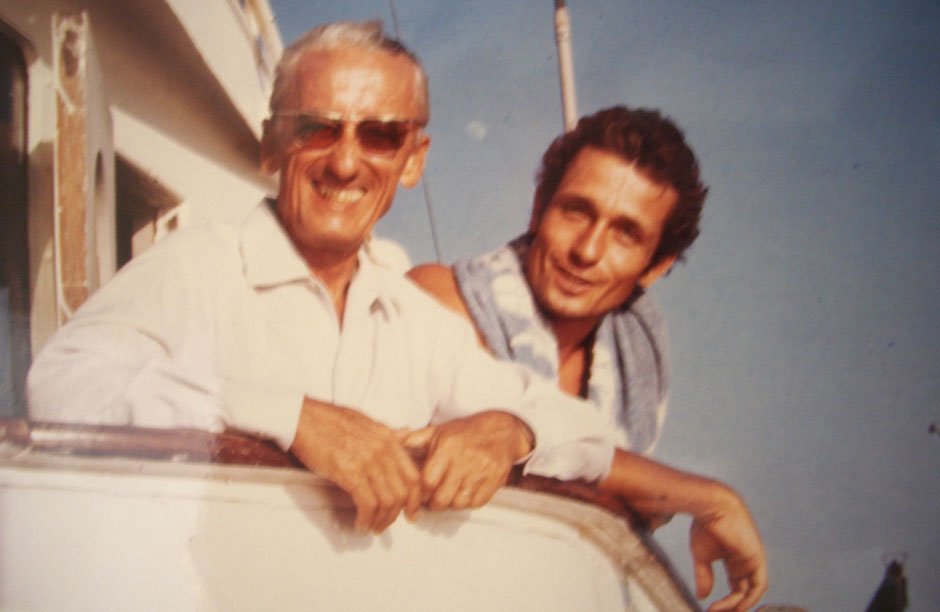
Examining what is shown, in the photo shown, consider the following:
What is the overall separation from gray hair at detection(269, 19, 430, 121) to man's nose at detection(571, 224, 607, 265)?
0.26m

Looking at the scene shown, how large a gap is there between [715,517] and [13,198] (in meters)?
0.92

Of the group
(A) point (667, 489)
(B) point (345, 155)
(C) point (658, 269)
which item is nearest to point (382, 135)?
(B) point (345, 155)

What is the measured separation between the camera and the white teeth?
0.80m

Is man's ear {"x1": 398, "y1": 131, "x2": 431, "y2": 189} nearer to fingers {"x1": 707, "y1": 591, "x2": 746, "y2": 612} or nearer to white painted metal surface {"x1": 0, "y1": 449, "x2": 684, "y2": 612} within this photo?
white painted metal surface {"x1": 0, "y1": 449, "x2": 684, "y2": 612}

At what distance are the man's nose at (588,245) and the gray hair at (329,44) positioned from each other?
259 mm

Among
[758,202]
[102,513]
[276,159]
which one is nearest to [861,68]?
[758,202]

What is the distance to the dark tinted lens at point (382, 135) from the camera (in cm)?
77

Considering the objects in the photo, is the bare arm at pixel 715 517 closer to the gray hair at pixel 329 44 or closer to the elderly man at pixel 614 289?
the elderly man at pixel 614 289

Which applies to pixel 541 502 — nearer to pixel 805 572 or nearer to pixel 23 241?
pixel 805 572

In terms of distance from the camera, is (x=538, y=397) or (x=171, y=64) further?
(x=171, y=64)

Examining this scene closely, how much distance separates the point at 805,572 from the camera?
33.5 inches

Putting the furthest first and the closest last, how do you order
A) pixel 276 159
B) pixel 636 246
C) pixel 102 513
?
pixel 636 246 < pixel 276 159 < pixel 102 513

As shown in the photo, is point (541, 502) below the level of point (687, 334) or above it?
below

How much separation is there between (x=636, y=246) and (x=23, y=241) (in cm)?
75
